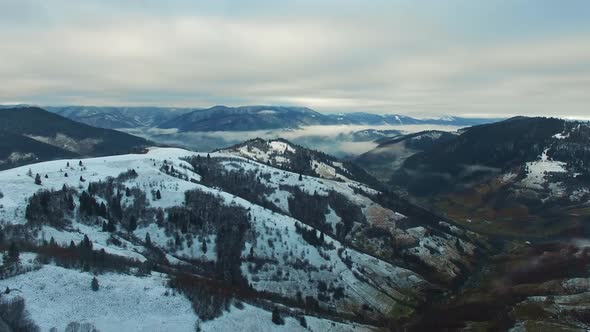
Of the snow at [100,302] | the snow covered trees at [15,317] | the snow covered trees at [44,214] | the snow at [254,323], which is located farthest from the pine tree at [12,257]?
the snow covered trees at [44,214]

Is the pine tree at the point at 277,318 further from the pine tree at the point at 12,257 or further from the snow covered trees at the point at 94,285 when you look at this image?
the pine tree at the point at 12,257

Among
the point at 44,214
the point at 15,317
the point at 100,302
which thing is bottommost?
the point at 44,214

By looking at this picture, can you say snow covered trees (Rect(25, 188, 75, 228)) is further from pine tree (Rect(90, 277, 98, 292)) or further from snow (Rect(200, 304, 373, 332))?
snow (Rect(200, 304, 373, 332))

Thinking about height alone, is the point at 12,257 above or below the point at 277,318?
above

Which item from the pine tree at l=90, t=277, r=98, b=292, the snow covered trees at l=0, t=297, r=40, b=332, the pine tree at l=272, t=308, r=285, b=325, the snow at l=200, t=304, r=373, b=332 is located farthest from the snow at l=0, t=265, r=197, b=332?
the pine tree at l=272, t=308, r=285, b=325

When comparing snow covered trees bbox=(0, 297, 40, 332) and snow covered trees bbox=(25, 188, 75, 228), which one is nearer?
snow covered trees bbox=(0, 297, 40, 332)

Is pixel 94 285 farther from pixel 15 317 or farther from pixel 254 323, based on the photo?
pixel 254 323

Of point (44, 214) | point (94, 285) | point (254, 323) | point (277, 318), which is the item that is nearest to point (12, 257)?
point (94, 285)

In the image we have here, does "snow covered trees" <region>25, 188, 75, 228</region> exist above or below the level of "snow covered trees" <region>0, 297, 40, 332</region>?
below

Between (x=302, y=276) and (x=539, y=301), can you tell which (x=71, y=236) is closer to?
(x=302, y=276)

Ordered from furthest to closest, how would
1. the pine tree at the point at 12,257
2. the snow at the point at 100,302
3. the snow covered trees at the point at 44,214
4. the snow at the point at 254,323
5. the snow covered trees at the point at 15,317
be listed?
the snow covered trees at the point at 44,214 < the pine tree at the point at 12,257 < the snow at the point at 254,323 < the snow at the point at 100,302 < the snow covered trees at the point at 15,317

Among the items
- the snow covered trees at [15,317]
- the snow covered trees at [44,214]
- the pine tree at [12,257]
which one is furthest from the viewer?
the snow covered trees at [44,214]
